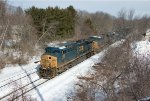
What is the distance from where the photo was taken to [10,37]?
4244 centimetres

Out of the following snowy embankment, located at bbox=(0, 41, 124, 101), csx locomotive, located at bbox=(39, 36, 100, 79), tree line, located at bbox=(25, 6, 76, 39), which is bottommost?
snowy embankment, located at bbox=(0, 41, 124, 101)

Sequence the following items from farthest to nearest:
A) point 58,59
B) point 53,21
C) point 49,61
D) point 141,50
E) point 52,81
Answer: point 53,21 → point 141,50 → point 58,59 → point 49,61 → point 52,81

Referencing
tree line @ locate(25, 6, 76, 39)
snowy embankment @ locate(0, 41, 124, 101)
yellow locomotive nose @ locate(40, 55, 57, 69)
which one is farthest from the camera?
tree line @ locate(25, 6, 76, 39)

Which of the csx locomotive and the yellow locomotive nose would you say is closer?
the csx locomotive

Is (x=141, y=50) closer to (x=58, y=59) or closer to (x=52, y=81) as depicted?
(x=58, y=59)

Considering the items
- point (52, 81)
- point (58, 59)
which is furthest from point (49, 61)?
point (52, 81)

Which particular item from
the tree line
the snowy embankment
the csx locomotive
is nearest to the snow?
the snowy embankment

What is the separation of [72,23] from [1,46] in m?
24.0

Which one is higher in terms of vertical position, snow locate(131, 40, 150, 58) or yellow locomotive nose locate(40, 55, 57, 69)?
snow locate(131, 40, 150, 58)

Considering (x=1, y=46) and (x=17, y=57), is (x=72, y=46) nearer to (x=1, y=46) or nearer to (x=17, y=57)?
(x=17, y=57)

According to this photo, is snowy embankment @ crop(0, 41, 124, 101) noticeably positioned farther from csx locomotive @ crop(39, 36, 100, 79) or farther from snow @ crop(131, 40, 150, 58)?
snow @ crop(131, 40, 150, 58)

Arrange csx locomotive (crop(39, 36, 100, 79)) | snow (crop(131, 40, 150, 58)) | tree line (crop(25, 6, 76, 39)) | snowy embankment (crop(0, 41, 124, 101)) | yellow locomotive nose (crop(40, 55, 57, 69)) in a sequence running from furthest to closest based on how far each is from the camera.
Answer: tree line (crop(25, 6, 76, 39))
yellow locomotive nose (crop(40, 55, 57, 69))
csx locomotive (crop(39, 36, 100, 79))
snowy embankment (crop(0, 41, 124, 101))
snow (crop(131, 40, 150, 58))

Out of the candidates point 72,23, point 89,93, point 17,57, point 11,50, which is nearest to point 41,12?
point 72,23

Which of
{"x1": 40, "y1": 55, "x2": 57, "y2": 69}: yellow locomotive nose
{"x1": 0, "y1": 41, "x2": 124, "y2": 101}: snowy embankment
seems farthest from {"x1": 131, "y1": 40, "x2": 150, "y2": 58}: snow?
{"x1": 40, "y1": 55, "x2": 57, "y2": 69}: yellow locomotive nose
